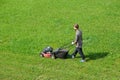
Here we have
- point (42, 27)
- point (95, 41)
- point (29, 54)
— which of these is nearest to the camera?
point (29, 54)

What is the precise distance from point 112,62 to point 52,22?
8.32m

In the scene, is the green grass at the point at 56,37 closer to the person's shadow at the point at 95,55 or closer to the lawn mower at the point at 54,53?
the person's shadow at the point at 95,55

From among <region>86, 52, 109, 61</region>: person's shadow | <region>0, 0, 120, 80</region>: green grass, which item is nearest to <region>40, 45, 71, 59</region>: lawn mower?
<region>0, 0, 120, 80</region>: green grass

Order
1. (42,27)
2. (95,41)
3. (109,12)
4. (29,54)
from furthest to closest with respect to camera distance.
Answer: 1. (109,12)
2. (42,27)
3. (95,41)
4. (29,54)

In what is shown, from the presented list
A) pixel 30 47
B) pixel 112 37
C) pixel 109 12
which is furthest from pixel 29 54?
pixel 109 12

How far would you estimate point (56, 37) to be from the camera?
22.8m

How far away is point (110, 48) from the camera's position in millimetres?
20719

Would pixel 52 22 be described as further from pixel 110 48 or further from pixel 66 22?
pixel 110 48

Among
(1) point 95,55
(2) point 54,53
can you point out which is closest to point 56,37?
(2) point 54,53

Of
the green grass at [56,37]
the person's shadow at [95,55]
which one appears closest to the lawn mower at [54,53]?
the green grass at [56,37]

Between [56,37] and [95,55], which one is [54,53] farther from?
[56,37]

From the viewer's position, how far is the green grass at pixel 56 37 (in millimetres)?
17016

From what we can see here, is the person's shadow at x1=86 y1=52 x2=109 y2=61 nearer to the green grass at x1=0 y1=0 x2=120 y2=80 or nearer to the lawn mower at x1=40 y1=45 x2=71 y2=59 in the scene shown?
the green grass at x1=0 y1=0 x2=120 y2=80

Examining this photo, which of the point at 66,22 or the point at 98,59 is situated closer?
the point at 98,59
